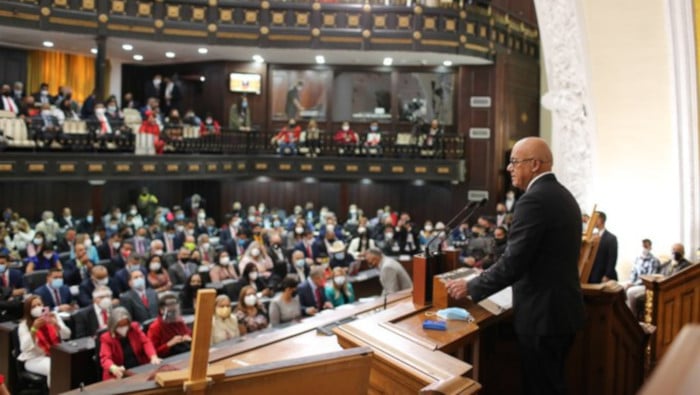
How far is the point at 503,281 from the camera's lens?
3.63 meters

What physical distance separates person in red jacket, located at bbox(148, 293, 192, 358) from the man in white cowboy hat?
587cm

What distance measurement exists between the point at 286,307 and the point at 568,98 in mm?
4742

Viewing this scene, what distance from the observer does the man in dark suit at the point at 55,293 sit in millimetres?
10406

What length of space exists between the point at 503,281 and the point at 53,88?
2358 centimetres

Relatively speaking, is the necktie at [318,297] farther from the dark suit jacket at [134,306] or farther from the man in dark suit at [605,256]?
the man in dark suit at [605,256]

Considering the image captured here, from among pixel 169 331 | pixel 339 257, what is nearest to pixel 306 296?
pixel 169 331

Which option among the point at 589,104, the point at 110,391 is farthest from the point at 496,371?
the point at 589,104

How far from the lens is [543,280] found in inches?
145

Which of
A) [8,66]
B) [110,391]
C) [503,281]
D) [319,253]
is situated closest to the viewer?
[110,391]

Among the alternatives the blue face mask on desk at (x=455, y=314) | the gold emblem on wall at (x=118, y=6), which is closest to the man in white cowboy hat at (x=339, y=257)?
the gold emblem on wall at (x=118, y=6)

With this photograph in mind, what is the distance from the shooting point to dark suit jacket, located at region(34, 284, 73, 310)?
10398mm

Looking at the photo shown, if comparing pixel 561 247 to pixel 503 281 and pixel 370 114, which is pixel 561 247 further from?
pixel 370 114

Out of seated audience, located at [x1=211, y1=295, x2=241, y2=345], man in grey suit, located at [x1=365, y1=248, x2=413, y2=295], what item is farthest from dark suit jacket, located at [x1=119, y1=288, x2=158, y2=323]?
man in grey suit, located at [x1=365, y1=248, x2=413, y2=295]

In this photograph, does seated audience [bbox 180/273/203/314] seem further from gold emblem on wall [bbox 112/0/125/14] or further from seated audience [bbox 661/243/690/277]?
gold emblem on wall [bbox 112/0/125/14]
